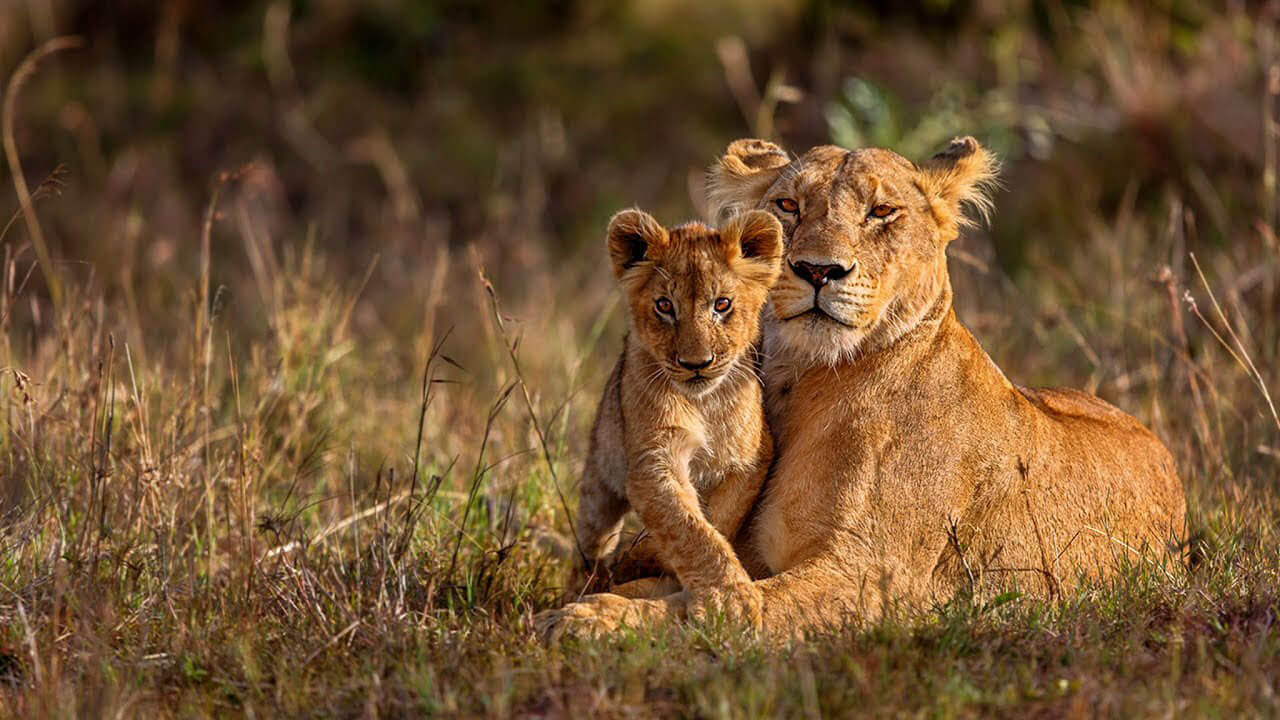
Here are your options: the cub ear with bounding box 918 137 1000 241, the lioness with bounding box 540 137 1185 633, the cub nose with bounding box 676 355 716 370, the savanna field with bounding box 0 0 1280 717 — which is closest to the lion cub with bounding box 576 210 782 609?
the cub nose with bounding box 676 355 716 370

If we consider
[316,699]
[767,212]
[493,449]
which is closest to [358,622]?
[316,699]

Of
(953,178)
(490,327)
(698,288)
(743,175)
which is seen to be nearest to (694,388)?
(698,288)

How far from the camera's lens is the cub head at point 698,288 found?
479 centimetres

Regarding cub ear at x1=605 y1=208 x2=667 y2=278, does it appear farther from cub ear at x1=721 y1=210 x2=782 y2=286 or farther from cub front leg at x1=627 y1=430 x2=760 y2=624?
cub front leg at x1=627 y1=430 x2=760 y2=624

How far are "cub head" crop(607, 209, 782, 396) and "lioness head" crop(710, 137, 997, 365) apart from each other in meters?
0.15

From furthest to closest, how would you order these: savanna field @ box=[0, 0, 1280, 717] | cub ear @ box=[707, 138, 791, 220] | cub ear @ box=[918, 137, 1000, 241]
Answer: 1. cub ear @ box=[707, 138, 791, 220]
2. cub ear @ box=[918, 137, 1000, 241]
3. savanna field @ box=[0, 0, 1280, 717]

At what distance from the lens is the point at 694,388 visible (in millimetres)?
4840

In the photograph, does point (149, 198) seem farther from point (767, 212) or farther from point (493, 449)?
point (767, 212)

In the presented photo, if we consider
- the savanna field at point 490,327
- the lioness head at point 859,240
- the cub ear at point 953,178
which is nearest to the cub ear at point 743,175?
the lioness head at point 859,240

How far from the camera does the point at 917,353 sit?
17.1ft

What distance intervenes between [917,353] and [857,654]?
4.08ft

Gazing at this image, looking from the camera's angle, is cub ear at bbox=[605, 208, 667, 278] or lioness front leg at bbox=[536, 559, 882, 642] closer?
lioness front leg at bbox=[536, 559, 882, 642]

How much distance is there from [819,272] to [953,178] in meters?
0.84

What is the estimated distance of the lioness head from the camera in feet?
16.3
